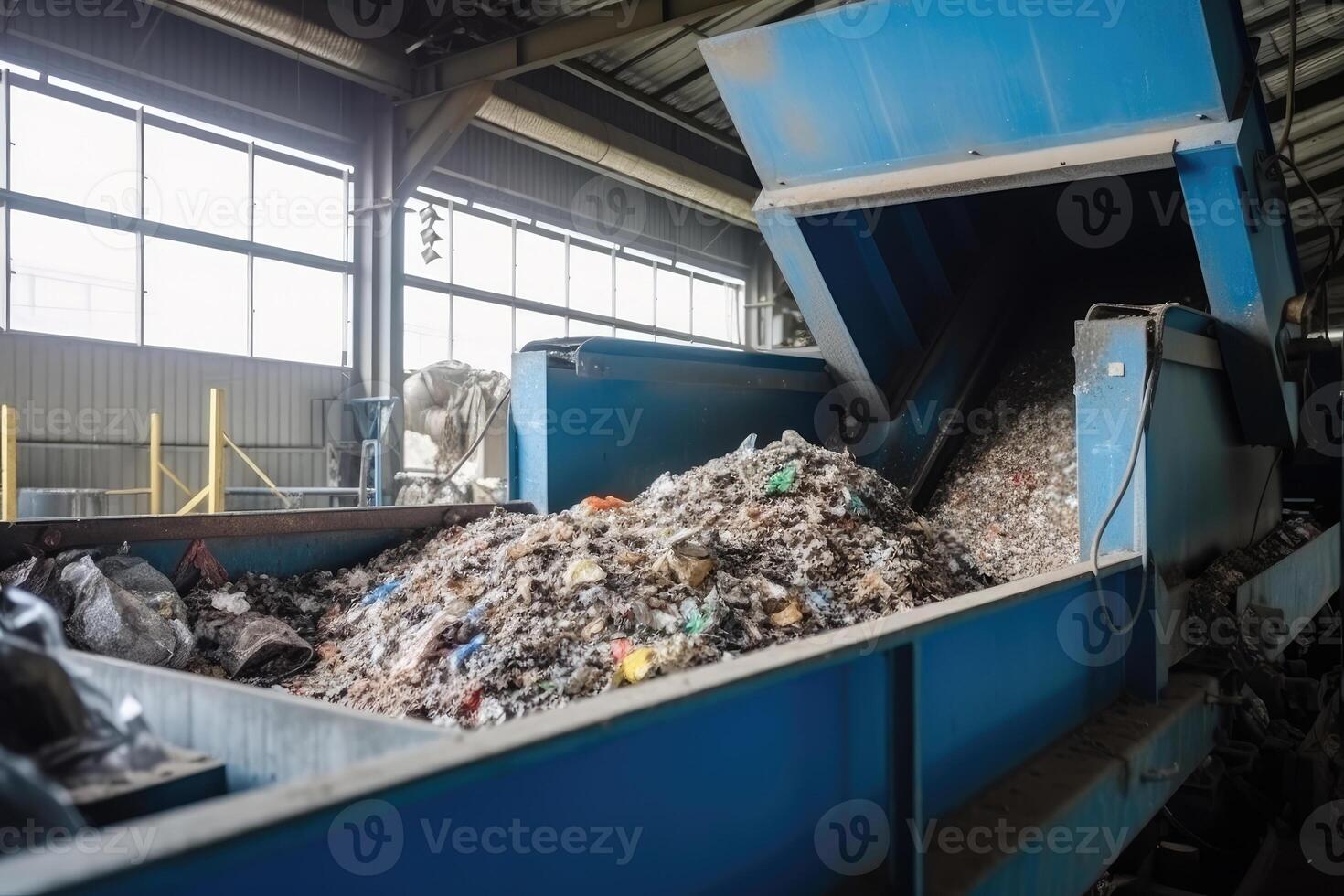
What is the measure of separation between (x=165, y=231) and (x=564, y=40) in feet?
12.4

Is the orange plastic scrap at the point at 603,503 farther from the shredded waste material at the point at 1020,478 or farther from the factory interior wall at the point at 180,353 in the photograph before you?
the factory interior wall at the point at 180,353

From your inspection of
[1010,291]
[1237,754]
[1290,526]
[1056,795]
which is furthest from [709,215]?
[1056,795]

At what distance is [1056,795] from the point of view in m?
1.63

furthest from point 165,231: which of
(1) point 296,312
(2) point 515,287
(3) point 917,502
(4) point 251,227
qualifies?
(3) point 917,502

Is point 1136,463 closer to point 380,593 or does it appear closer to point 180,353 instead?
point 380,593

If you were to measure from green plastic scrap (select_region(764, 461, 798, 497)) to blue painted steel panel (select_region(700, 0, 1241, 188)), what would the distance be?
3.56 feet

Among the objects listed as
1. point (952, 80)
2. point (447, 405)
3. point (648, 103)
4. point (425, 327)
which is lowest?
point (447, 405)

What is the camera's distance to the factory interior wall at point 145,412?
7297 mm

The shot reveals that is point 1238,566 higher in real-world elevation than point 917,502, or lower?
lower

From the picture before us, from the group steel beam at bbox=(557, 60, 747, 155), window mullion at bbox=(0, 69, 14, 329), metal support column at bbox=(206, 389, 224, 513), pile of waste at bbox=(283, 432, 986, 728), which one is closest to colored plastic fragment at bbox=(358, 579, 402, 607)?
pile of waste at bbox=(283, 432, 986, 728)

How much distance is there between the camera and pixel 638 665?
182cm

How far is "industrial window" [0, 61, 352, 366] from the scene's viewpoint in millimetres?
7309

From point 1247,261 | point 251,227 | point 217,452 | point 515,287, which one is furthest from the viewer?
point 515,287

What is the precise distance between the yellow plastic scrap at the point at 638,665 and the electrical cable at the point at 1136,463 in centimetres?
96
